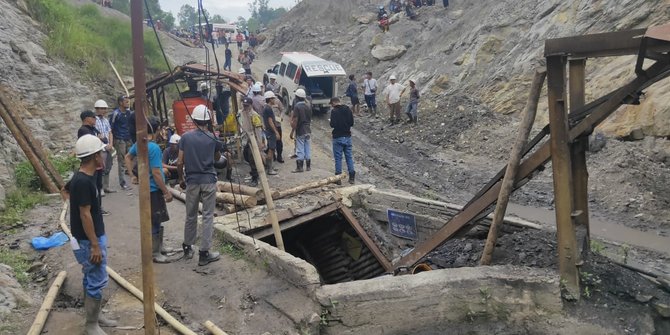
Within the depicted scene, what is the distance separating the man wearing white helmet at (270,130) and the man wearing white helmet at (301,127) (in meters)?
0.43

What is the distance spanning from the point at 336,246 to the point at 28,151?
5582 millimetres

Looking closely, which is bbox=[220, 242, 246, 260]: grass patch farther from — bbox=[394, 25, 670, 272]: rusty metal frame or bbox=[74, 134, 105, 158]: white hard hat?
bbox=[394, 25, 670, 272]: rusty metal frame

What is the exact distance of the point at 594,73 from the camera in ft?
40.9

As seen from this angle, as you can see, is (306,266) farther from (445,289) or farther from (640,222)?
(640,222)

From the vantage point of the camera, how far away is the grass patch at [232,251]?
6414mm

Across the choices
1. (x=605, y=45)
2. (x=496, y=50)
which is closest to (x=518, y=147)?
(x=605, y=45)

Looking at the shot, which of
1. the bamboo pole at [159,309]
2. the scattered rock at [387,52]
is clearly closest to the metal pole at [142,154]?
the bamboo pole at [159,309]

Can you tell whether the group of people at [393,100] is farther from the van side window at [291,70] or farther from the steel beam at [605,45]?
the steel beam at [605,45]

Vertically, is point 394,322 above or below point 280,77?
below

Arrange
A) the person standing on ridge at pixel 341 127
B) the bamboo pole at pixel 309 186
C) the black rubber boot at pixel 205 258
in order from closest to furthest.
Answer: the black rubber boot at pixel 205 258
the bamboo pole at pixel 309 186
the person standing on ridge at pixel 341 127

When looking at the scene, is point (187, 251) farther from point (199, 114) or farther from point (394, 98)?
point (394, 98)

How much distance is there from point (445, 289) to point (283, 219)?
10.6 ft

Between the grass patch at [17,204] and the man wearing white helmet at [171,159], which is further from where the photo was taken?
the man wearing white helmet at [171,159]

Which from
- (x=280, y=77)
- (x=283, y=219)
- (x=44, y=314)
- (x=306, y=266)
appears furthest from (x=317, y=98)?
(x=44, y=314)
